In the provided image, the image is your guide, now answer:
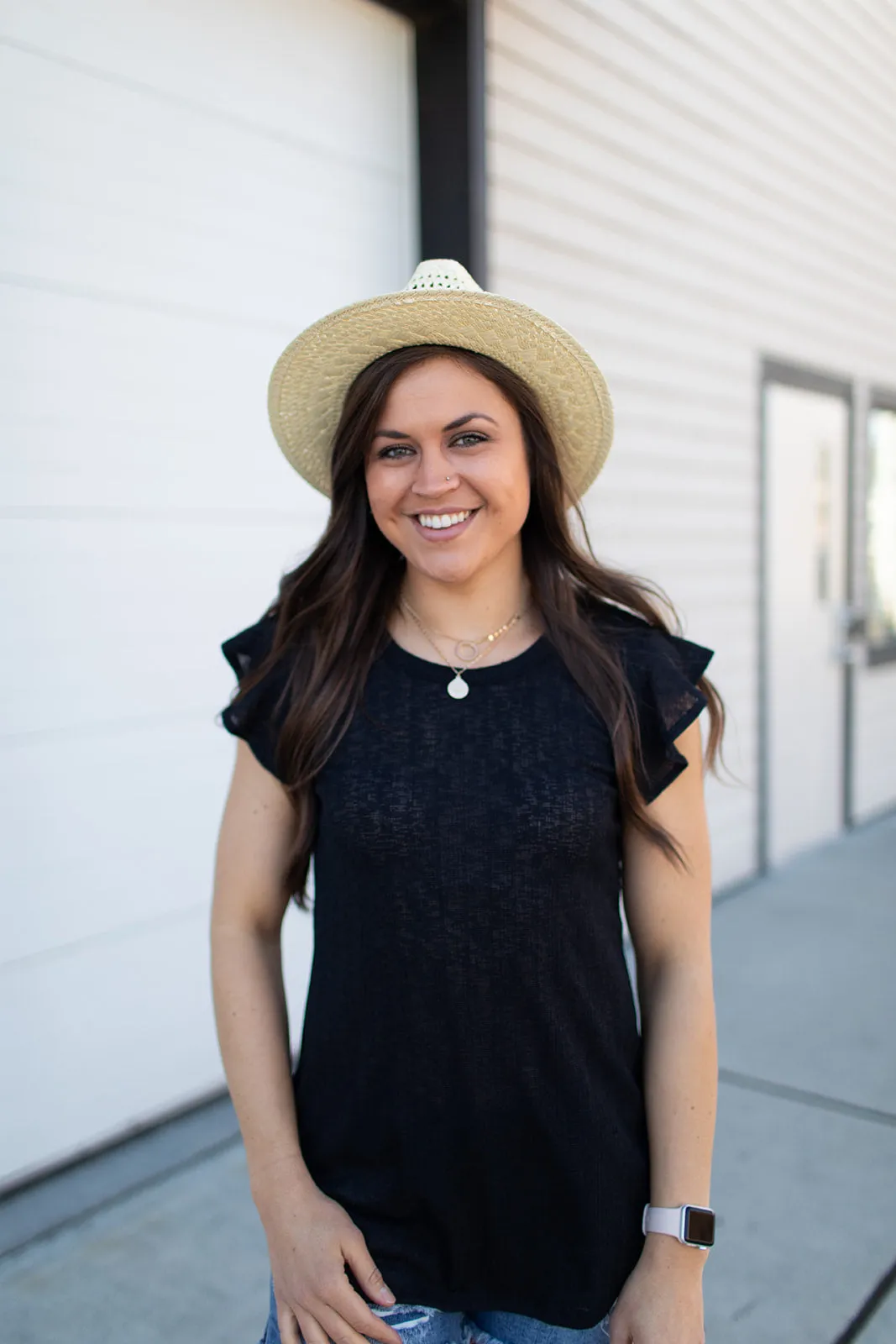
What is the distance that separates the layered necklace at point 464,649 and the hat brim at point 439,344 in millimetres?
282

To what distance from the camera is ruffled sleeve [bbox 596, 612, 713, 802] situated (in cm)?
142

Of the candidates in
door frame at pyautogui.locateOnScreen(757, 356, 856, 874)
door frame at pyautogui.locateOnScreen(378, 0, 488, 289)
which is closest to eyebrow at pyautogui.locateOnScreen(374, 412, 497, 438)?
door frame at pyautogui.locateOnScreen(378, 0, 488, 289)

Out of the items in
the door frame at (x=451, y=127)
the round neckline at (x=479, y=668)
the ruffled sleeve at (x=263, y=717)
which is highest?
the door frame at (x=451, y=127)

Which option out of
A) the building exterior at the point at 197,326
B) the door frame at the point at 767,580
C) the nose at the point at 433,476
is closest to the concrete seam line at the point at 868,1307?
the building exterior at the point at 197,326

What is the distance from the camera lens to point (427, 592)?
1523 mm

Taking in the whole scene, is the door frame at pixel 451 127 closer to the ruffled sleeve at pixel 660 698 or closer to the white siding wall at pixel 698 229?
the white siding wall at pixel 698 229

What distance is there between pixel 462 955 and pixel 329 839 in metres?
0.21

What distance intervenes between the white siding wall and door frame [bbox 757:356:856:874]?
0.06m

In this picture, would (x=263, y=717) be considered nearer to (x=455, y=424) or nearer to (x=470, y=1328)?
(x=455, y=424)

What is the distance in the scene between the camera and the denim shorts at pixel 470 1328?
4.39ft

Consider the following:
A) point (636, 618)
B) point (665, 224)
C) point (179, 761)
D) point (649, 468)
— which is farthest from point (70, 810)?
point (665, 224)

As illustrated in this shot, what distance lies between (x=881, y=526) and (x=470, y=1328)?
6.23 m

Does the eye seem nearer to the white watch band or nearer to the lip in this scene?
the lip

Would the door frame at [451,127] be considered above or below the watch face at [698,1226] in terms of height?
above
